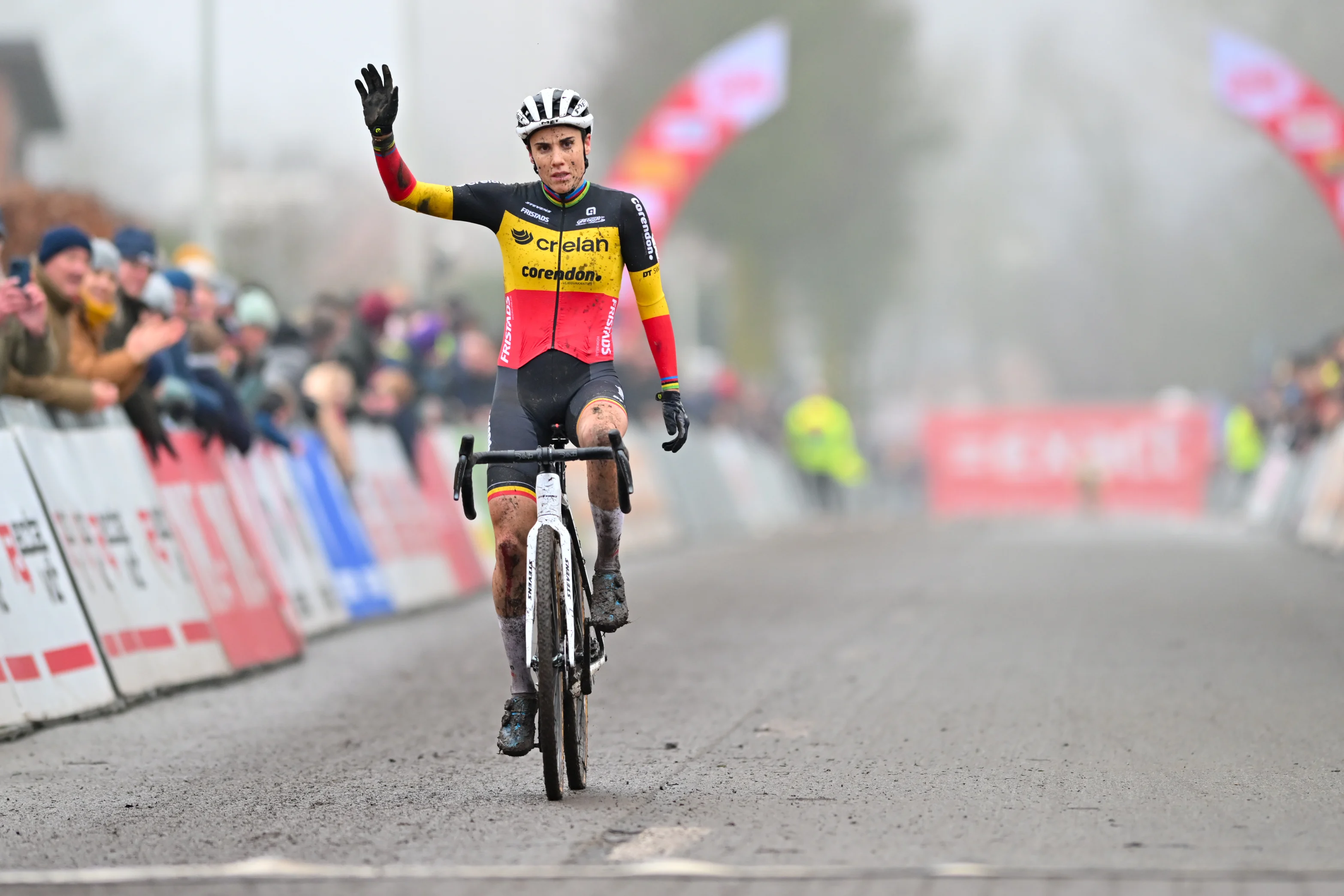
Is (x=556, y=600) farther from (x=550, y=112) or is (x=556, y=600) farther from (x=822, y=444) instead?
(x=822, y=444)

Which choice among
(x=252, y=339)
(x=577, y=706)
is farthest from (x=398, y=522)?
(x=577, y=706)

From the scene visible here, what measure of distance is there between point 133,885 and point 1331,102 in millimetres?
27472

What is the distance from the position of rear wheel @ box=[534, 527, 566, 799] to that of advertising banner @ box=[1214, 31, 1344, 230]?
25090 mm

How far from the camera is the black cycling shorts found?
754cm

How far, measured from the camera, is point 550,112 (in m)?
7.43

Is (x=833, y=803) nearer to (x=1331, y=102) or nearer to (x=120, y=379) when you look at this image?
(x=120, y=379)

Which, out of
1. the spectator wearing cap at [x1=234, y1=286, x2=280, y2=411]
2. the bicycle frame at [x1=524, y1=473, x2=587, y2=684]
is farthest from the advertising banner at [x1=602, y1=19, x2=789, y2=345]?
the bicycle frame at [x1=524, y1=473, x2=587, y2=684]

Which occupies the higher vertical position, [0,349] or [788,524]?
[0,349]

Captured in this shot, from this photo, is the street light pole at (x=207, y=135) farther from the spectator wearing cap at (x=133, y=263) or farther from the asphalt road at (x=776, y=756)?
the spectator wearing cap at (x=133, y=263)

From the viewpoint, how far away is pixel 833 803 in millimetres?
7027

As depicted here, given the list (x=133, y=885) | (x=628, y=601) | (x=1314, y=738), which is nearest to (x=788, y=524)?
(x=628, y=601)

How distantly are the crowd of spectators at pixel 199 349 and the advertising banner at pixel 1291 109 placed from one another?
1552 cm

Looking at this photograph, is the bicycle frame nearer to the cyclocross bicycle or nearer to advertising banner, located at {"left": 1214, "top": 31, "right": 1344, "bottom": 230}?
the cyclocross bicycle

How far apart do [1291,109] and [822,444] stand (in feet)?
31.9
